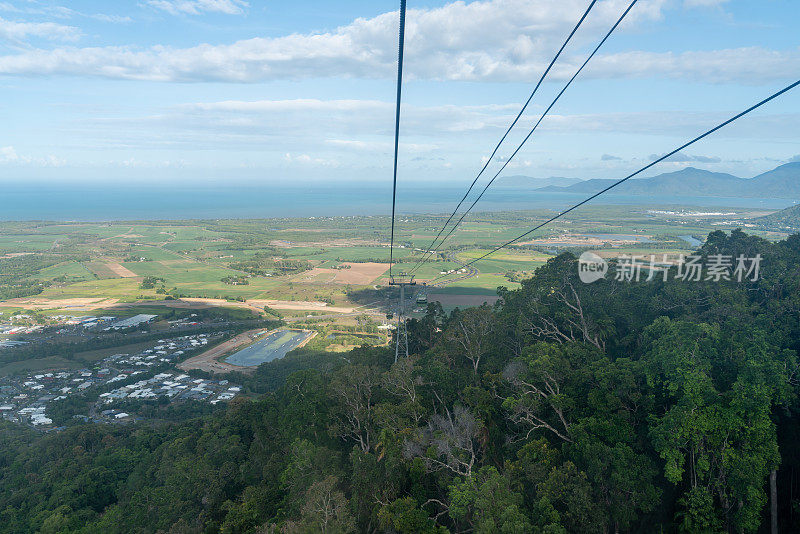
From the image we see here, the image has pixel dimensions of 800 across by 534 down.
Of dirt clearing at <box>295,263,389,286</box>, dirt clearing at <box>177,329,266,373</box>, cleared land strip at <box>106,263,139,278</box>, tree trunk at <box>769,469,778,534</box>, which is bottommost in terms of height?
dirt clearing at <box>177,329,266,373</box>

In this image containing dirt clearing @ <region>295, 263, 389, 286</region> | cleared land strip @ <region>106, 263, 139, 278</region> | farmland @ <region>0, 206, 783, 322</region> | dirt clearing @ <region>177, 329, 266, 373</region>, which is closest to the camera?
dirt clearing @ <region>177, 329, 266, 373</region>

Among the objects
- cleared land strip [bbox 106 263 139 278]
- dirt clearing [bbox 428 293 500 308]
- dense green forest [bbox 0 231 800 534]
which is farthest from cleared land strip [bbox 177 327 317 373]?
cleared land strip [bbox 106 263 139 278]

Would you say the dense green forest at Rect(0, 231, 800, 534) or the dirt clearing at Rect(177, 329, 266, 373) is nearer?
the dense green forest at Rect(0, 231, 800, 534)

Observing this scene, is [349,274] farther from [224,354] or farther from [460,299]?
[224,354]

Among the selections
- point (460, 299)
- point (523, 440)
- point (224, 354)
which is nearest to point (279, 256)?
point (224, 354)

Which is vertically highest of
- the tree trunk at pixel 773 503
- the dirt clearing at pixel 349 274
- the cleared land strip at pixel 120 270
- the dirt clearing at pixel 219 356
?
the tree trunk at pixel 773 503

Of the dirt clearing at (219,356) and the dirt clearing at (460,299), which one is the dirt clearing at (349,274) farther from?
the dirt clearing at (219,356)

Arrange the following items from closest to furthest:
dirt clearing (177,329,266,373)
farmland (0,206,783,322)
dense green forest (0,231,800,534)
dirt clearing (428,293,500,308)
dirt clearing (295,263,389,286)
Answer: dense green forest (0,231,800,534), dirt clearing (177,329,266,373), dirt clearing (428,293,500,308), farmland (0,206,783,322), dirt clearing (295,263,389,286)

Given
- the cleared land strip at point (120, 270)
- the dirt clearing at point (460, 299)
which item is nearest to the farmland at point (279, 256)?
the cleared land strip at point (120, 270)

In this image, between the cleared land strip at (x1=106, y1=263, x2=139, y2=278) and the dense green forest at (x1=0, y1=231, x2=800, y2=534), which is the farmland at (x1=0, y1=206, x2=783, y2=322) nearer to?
the cleared land strip at (x1=106, y1=263, x2=139, y2=278)
